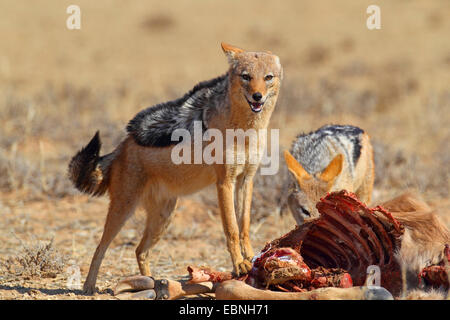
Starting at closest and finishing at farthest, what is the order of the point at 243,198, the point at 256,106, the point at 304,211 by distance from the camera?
the point at 256,106 < the point at 243,198 < the point at 304,211

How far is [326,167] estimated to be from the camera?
684 cm

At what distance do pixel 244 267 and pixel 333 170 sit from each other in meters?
1.98

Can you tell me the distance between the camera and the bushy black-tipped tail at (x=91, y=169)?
5852 mm

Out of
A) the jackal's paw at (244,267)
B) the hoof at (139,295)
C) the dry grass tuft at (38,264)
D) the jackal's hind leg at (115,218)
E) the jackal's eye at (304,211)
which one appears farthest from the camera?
the jackal's eye at (304,211)

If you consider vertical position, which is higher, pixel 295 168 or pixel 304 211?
pixel 295 168

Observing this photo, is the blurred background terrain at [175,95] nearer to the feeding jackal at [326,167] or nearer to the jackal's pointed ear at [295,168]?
the feeding jackal at [326,167]

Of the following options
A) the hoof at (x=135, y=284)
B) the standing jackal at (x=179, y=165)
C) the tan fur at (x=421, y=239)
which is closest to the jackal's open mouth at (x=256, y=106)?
the standing jackal at (x=179, y=165)

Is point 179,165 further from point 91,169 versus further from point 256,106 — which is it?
point 256,106

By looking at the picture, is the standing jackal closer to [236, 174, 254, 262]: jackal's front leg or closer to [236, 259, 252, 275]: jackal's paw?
[236, 174, 254, 262]: jackal's front leg

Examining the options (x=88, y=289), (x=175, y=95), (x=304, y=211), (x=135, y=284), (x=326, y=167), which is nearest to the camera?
(x=135, y=284)

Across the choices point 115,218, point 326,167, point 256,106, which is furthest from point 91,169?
point 326,167

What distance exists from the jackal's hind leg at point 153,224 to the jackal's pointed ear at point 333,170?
1.48 metres

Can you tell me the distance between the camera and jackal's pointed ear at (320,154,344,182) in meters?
6.46
